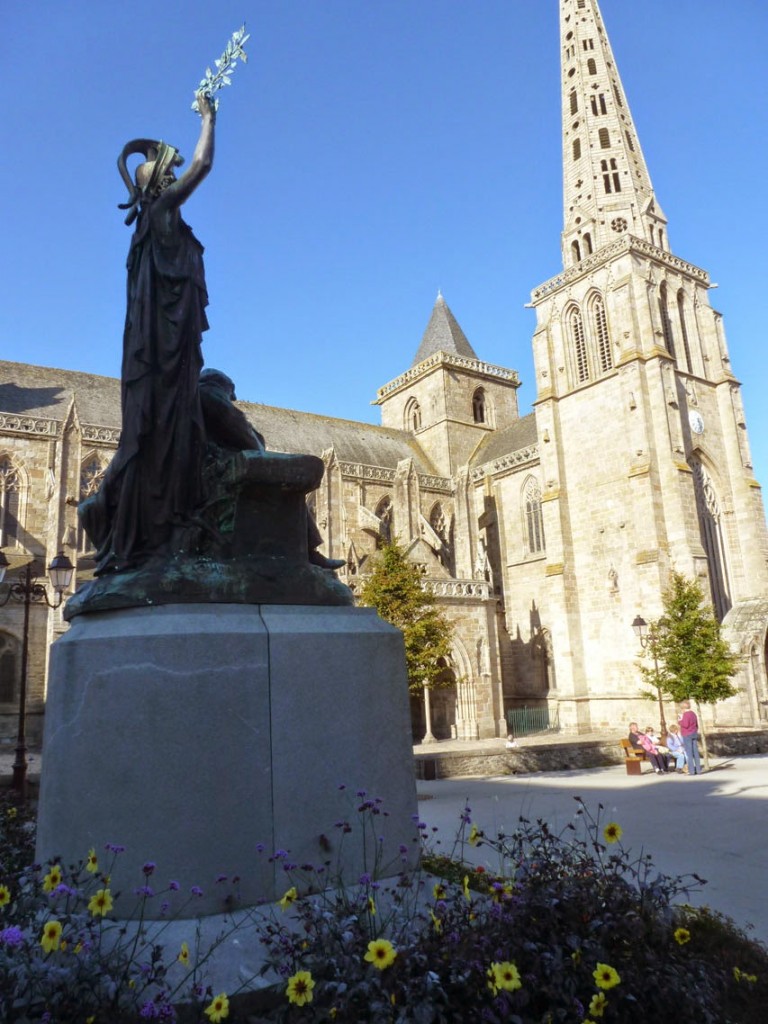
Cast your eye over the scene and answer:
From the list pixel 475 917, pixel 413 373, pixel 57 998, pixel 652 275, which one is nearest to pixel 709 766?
pixel 475 917

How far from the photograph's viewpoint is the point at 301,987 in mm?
2455

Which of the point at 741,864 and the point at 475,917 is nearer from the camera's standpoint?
the point at 475,917

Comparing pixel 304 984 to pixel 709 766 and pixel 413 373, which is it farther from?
pixel 413 373

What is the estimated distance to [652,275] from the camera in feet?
103

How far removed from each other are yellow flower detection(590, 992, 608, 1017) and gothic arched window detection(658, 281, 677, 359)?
1251 inches

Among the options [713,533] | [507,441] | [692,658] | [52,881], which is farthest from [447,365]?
[52,881]

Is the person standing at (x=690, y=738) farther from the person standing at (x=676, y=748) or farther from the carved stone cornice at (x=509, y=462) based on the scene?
the carved stone cornice at (x=509, y=462)

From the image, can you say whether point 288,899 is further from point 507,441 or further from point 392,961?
point 507,441

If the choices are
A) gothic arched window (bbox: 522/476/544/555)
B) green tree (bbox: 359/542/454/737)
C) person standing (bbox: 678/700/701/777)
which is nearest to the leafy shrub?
person standing (bbox: 678/700/701/777)

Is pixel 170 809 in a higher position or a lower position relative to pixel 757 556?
lower

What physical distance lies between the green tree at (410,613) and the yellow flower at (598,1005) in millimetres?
13446

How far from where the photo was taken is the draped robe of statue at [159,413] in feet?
14.1

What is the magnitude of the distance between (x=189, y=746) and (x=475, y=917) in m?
1.51

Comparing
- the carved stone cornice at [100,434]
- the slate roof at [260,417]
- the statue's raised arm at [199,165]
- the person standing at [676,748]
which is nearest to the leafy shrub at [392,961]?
the statue's raised arm at [199,165]
